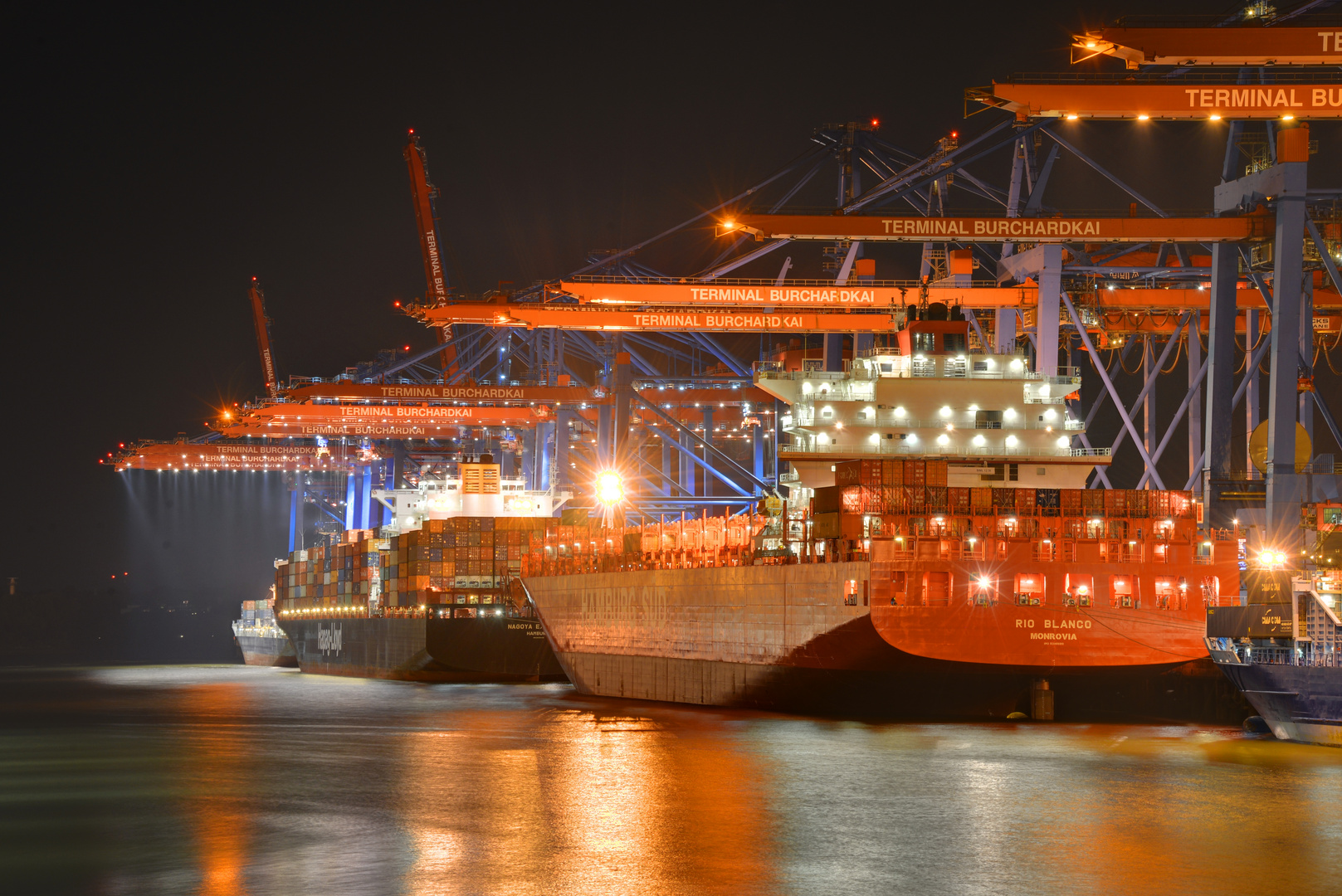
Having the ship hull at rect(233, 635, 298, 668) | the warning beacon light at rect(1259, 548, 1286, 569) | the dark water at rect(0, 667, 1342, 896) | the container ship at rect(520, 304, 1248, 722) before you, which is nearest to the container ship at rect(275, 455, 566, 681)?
the ship hull at rect(233, 635, 298, 668)

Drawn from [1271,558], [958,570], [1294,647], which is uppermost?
[1271,558]

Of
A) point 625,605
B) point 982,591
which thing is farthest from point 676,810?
point 625,605

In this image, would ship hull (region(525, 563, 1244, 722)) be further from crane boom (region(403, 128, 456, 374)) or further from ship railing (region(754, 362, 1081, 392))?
crane boom (region(403, 128, 456, 374))

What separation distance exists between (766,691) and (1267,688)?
1335 cm

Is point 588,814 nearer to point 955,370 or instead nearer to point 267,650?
point 955,370

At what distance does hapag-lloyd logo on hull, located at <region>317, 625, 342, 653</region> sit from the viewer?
75.8 metres

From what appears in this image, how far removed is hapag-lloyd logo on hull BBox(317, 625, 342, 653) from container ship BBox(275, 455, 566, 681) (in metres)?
0.07

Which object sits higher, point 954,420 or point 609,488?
point 954,420

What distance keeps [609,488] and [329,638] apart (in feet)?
92.3

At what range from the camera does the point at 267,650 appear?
102m

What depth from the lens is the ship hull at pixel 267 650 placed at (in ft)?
312

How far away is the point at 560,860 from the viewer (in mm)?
17344

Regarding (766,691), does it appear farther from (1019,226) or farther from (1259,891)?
(1259,891)

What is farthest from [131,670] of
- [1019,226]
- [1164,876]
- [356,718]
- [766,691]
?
[1164,876]
